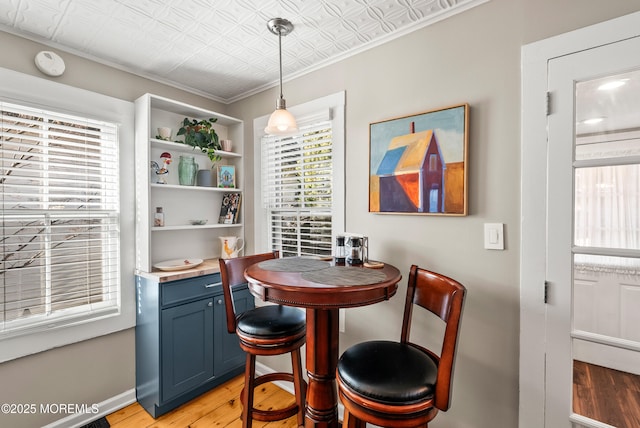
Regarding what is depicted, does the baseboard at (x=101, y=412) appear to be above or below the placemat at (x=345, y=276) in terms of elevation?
below

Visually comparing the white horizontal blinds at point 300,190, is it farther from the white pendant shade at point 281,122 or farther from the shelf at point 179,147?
the white pendant shade at point 281,122

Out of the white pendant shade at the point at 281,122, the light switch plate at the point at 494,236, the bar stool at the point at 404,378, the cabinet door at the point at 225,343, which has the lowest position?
the cabinet door at the point at 225,343

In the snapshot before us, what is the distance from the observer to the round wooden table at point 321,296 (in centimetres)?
119

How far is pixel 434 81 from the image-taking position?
1.70 m

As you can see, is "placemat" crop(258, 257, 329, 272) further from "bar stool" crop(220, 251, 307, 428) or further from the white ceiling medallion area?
the white ceiling medallion area

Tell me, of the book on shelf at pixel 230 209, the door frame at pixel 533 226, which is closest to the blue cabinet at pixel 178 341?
the book on shelf at pixel 230 209

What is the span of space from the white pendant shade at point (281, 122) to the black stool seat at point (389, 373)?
1.23 m

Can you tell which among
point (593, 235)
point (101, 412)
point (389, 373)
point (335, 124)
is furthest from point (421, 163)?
point (101, 412)

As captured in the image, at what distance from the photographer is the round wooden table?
3.92 feet

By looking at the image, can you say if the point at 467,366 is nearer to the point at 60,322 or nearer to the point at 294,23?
the point at 294,23

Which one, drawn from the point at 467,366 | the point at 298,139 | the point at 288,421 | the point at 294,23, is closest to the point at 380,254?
the point at 467,366

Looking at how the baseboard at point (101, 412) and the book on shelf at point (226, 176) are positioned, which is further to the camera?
the book on shelf at point (226, 176)

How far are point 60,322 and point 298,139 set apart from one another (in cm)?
208

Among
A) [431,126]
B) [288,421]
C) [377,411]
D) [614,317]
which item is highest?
[431,126]
